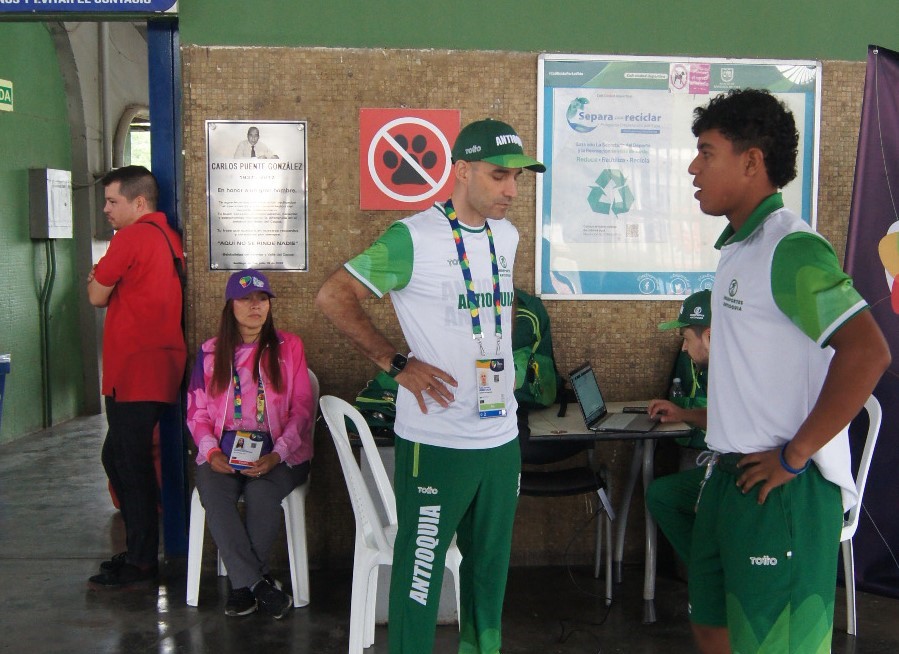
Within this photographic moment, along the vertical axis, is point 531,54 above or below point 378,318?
above

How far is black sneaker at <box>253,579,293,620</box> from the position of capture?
3.66 metres

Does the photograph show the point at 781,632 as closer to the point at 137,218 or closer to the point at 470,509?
the point at 470,509

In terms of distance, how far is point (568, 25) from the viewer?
4105 millimetres

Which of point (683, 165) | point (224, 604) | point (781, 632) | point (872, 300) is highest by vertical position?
point (683, 165)

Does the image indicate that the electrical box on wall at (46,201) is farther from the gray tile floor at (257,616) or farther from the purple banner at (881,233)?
the purple banner at (881,233)

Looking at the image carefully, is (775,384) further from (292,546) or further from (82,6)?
(82,6)

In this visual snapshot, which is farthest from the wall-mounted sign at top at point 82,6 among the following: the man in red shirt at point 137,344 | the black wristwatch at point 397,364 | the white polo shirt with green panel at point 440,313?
the black wristwatch at point 397,364

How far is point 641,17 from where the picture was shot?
13.5 ft

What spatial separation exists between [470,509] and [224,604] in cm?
167

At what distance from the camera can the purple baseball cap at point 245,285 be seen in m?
3.78

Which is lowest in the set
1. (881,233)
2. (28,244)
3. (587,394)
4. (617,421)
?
(617,421)

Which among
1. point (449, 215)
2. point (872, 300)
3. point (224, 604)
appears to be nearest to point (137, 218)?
point (224, 604)

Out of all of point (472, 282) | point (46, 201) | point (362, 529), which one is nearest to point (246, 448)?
point (362, 529)

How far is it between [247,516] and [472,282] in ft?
5.58
